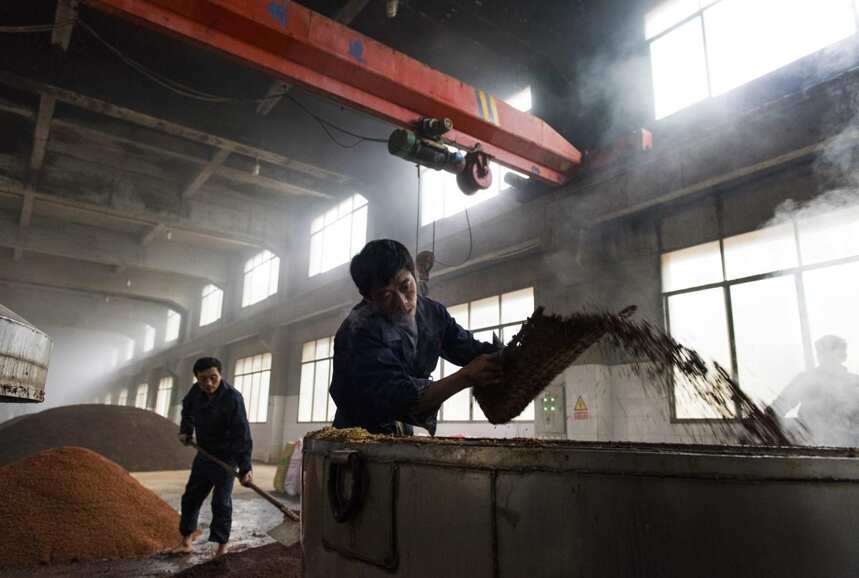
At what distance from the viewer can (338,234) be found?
1152 centimetres

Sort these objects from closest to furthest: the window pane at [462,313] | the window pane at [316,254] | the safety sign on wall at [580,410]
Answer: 1. the safety sign on wall at [580,410]
2. the window pane at [462,313]
3. the window pane at [316,254]

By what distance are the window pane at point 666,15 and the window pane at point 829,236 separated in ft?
8.28

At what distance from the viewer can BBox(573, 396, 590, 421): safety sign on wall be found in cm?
578

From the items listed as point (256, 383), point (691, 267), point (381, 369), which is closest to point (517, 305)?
point (691, 267)

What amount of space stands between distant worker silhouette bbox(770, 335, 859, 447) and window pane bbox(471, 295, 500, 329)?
3.72m

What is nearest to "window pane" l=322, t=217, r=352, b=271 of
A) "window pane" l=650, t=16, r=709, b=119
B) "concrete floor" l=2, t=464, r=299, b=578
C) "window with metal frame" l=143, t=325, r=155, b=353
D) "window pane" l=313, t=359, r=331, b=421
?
"window pane" l=313, t=359, r=331, b=421

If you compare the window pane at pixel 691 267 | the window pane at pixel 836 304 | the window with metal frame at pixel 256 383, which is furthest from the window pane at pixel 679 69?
the window with metal frame at pixel 256 383

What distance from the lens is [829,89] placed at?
14.1ft

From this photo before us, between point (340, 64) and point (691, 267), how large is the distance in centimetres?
375

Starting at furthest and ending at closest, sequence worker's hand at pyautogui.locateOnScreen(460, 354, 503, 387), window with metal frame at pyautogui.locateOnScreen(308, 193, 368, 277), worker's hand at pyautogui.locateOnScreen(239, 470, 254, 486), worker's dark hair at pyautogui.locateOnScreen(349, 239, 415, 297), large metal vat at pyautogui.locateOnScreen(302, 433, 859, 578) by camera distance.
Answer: window with metal frame at pyautogui.locateOnScreen(308, 193, 368, 277), worker's hand at pyautogui.locateOnScreen(239, 470, 254, 486), worker's dark hair at pyautogui.locateOnScreen(349, 239, 415, 297), worker's hand at pyautogui.locateOnScreen(460, 354, 503, 387), large metal vat at pyautogui.locateOnScreen(302, 433, 859, 578)

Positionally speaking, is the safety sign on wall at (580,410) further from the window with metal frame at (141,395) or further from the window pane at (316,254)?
the window with metal frame at (141,395)

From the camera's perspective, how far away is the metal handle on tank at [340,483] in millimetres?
1292

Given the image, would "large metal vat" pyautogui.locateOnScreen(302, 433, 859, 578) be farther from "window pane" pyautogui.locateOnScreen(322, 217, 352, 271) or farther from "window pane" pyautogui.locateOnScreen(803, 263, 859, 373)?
"window pane" pyautogui.locateOnScreen(322, 217, 352, 271)

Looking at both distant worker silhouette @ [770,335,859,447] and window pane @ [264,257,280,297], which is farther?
window pane @ [264,257,280,297]
